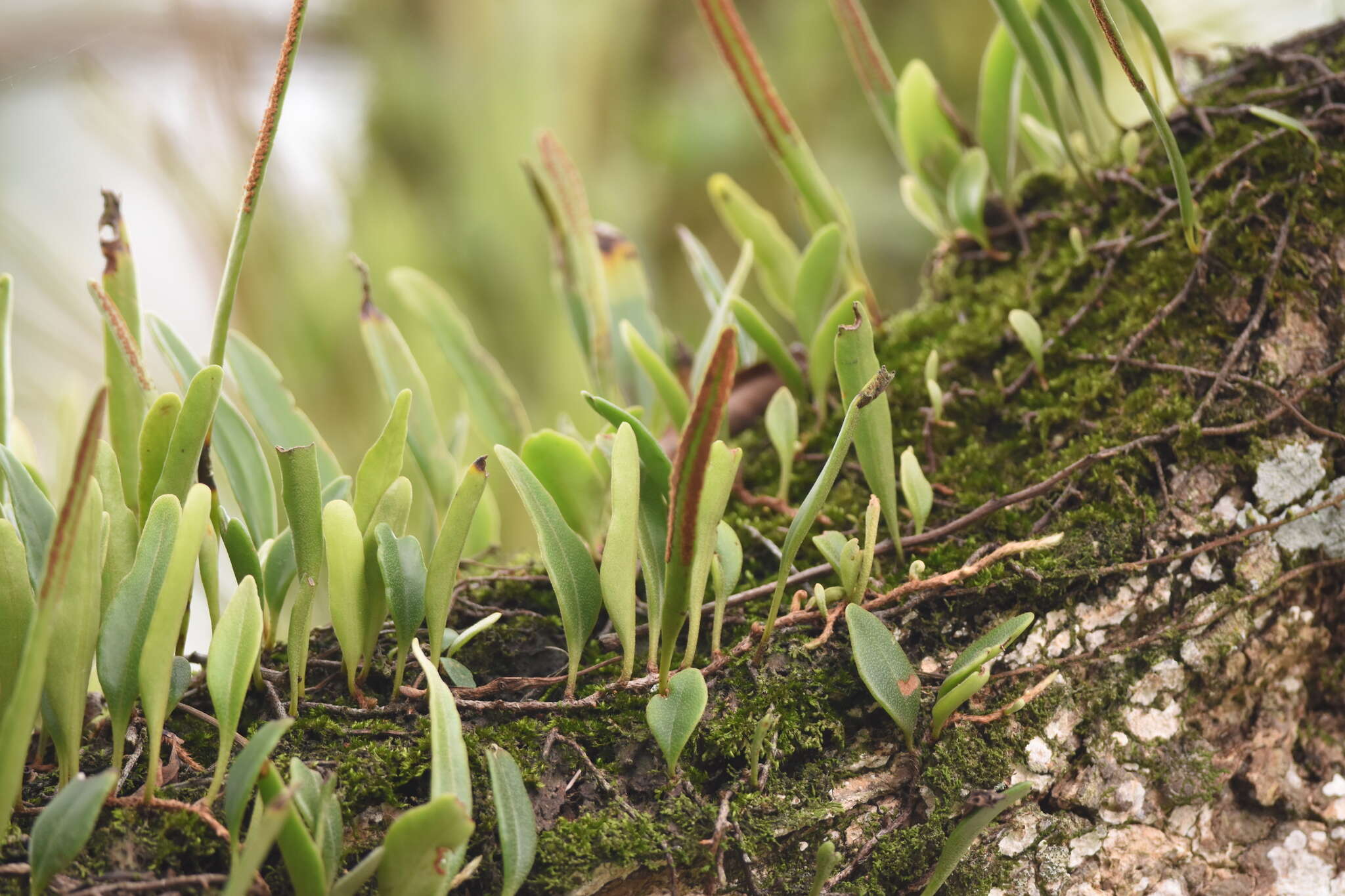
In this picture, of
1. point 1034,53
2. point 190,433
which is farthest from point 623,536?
point 1034,53

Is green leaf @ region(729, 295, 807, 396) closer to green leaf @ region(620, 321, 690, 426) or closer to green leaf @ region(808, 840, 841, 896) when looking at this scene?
green leaf @ region(620, 321, 690, 426)

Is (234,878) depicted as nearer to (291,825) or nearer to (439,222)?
(291,825)

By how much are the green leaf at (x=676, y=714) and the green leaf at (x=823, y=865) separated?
92 millimetres

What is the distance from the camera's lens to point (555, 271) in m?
0.92

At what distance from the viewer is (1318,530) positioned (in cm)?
62

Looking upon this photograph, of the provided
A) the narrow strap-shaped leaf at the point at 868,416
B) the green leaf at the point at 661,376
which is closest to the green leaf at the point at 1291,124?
the narrow strap-shaped leaf at the point at 868,416

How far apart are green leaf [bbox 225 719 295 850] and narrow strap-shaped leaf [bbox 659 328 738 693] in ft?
0.69

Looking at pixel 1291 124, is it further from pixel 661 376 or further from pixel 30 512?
pixel 30 512

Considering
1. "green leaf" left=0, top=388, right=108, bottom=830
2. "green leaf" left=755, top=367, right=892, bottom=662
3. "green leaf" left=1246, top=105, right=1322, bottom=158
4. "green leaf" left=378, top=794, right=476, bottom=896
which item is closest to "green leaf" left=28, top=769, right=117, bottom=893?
"green leaf" left=0, top=388, right=108, bottom=830

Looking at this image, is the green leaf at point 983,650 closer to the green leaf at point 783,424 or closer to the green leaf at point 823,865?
the green leaf at point 823,865

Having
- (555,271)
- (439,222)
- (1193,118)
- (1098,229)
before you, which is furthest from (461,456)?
(439,222)

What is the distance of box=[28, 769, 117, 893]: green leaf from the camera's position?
0.38 metres

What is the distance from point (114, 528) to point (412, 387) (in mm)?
292

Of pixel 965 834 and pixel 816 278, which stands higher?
pixel 816 278
